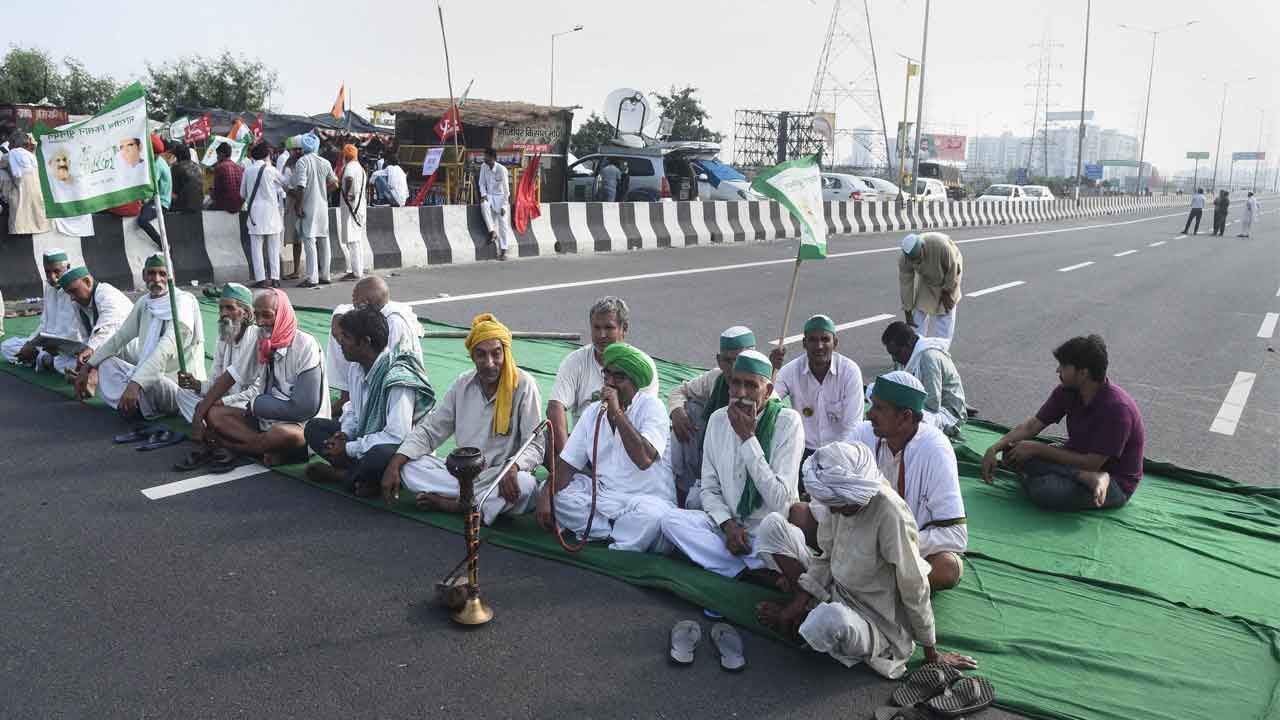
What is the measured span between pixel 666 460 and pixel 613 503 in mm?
371

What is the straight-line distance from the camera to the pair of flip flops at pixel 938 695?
3.31 m

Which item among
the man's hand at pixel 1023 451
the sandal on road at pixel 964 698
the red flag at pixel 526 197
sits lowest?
the sandal on road at pixel 964 698

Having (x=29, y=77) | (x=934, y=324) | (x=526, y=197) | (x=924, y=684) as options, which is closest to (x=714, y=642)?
(x=924, y=684)

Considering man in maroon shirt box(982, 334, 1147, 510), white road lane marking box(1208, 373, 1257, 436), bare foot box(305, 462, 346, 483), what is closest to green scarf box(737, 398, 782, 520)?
man in maroon shirt box(982, 334, 1147, 510)

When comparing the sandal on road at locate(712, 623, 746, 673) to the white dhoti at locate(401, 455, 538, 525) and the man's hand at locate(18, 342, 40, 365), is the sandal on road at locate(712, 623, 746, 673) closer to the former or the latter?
the white dhoti at locate(401, 455, 538, 525)

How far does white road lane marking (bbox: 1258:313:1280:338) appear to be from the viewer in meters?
12.0

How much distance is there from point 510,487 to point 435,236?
10.8m

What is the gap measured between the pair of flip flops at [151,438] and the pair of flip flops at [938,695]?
4610 millimetres

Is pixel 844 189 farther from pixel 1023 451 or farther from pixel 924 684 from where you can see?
pixel 924 684

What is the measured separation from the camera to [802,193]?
6.09m

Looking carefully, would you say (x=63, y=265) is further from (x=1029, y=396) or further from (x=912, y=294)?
(x=1029, y=396)

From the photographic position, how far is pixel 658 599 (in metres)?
4.17

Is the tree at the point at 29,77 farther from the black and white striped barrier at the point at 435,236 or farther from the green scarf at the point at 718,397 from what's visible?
the green scarf at the point at 718,397

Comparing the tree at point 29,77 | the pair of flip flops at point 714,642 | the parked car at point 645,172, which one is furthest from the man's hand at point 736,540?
the tree at point 29,77
